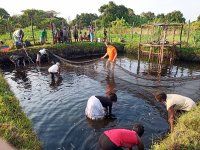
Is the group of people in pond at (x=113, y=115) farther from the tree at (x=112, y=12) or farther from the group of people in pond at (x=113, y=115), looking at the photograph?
the tree at (x=112, y=12)

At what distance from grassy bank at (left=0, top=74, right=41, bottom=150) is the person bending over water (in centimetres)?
259

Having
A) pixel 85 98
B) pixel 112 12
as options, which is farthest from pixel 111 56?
pixel 112 12

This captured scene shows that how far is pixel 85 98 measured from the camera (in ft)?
40.1

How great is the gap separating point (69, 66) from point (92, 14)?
5386cm

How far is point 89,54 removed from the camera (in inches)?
1026

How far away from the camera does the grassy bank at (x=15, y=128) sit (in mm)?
5676

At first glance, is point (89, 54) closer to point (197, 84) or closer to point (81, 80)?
point (81, 80)

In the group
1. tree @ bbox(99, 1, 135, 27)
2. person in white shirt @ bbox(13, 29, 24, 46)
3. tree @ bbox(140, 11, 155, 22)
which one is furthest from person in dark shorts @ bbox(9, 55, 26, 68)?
tree @ bbox(140, 11, 155, 22)

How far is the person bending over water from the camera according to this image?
8.96m

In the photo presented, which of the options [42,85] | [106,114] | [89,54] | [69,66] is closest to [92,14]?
[89,54]

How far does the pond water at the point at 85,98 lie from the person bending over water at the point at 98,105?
0.93 feet

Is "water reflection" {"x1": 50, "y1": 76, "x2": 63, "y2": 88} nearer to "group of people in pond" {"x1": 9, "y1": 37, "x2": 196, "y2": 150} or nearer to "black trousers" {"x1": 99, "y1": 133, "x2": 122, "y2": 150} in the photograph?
"group of people in pond" {"x1": 9, "y1": 37, "x2": 196, "y2": 150}

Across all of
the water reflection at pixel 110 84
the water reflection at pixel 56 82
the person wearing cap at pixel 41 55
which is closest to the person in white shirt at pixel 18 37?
the person wearing cap at pixel 41 55

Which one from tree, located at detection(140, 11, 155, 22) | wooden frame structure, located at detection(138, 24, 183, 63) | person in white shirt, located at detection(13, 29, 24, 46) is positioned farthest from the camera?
tree, located at detection(140, 11, 155, 22)
